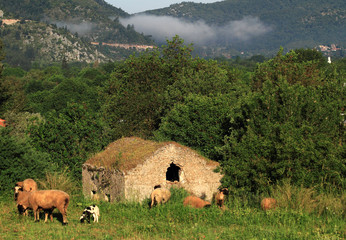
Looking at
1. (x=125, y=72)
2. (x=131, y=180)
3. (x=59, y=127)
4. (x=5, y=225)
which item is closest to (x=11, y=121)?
(x=125, y=72)

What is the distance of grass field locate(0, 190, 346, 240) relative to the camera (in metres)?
14.2

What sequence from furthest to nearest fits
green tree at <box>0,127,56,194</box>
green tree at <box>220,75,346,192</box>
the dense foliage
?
the dense foliage < green tree at <box>220,75,346,192</box> < green tree at <box>0,127,56,194</box>

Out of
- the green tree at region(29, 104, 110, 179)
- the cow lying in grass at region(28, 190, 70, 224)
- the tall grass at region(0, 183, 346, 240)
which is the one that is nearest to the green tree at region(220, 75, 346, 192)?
the tall grass at region(0, 183, 346, 240)

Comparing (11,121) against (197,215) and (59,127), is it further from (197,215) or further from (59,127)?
(197,215)

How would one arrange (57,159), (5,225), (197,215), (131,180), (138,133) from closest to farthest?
(5,225) → (197,215) → (131,180) → (57,159) → (138,133)

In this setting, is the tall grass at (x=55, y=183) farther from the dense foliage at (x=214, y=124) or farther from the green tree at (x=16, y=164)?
the dense foliage at (x=214, y=124)

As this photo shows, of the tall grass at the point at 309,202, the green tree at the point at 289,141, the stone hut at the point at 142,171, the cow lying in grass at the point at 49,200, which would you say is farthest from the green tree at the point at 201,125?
the cow lying in grass at the point at 49,200

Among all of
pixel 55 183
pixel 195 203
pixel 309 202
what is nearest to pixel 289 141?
pixel 309 202

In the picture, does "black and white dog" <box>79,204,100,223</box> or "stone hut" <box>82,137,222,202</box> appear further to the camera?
"stone hut" <box>82,137,222,202</box>

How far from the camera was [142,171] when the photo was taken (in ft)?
71.3

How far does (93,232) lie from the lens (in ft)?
49.4

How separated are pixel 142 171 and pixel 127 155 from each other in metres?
1.43

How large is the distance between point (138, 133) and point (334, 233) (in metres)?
29.0

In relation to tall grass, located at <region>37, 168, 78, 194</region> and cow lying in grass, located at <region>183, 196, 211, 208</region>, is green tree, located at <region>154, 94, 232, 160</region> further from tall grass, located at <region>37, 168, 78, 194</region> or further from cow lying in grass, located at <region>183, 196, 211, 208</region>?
tall grass, located at <region>37, 168, 78, 194</region>
